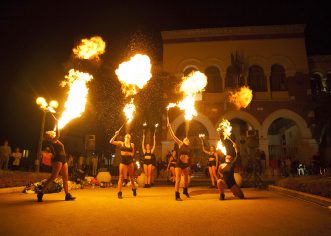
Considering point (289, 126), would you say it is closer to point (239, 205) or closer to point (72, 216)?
point (239, 205)

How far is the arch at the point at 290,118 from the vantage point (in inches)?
974

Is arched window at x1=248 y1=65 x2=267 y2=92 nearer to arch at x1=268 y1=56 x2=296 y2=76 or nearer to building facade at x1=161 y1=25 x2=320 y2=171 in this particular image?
building facade at x1=161 y1=25 x2=320 y2=171

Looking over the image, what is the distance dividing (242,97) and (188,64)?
227 inches

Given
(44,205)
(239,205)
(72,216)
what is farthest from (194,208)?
(44,205)

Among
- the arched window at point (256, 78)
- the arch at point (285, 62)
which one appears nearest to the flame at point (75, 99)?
the arched window at point (256, 78)

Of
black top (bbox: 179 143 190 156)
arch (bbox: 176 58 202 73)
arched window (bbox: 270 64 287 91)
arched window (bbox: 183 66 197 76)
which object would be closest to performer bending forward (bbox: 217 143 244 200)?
black top (bbox: 179 143 190 156)

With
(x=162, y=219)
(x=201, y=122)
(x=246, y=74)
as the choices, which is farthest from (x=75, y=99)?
(x=246, y=74)

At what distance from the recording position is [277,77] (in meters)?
26.6

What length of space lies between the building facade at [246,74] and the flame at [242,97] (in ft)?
1.46

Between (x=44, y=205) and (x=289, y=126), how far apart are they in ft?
83.4

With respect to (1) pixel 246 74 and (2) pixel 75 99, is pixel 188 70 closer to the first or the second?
(1) pixel 246 74

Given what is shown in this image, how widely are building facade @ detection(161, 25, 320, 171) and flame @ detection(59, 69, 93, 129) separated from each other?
13.6 m

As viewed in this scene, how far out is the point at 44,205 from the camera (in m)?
7.89

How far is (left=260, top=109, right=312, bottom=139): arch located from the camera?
24.8 metres
